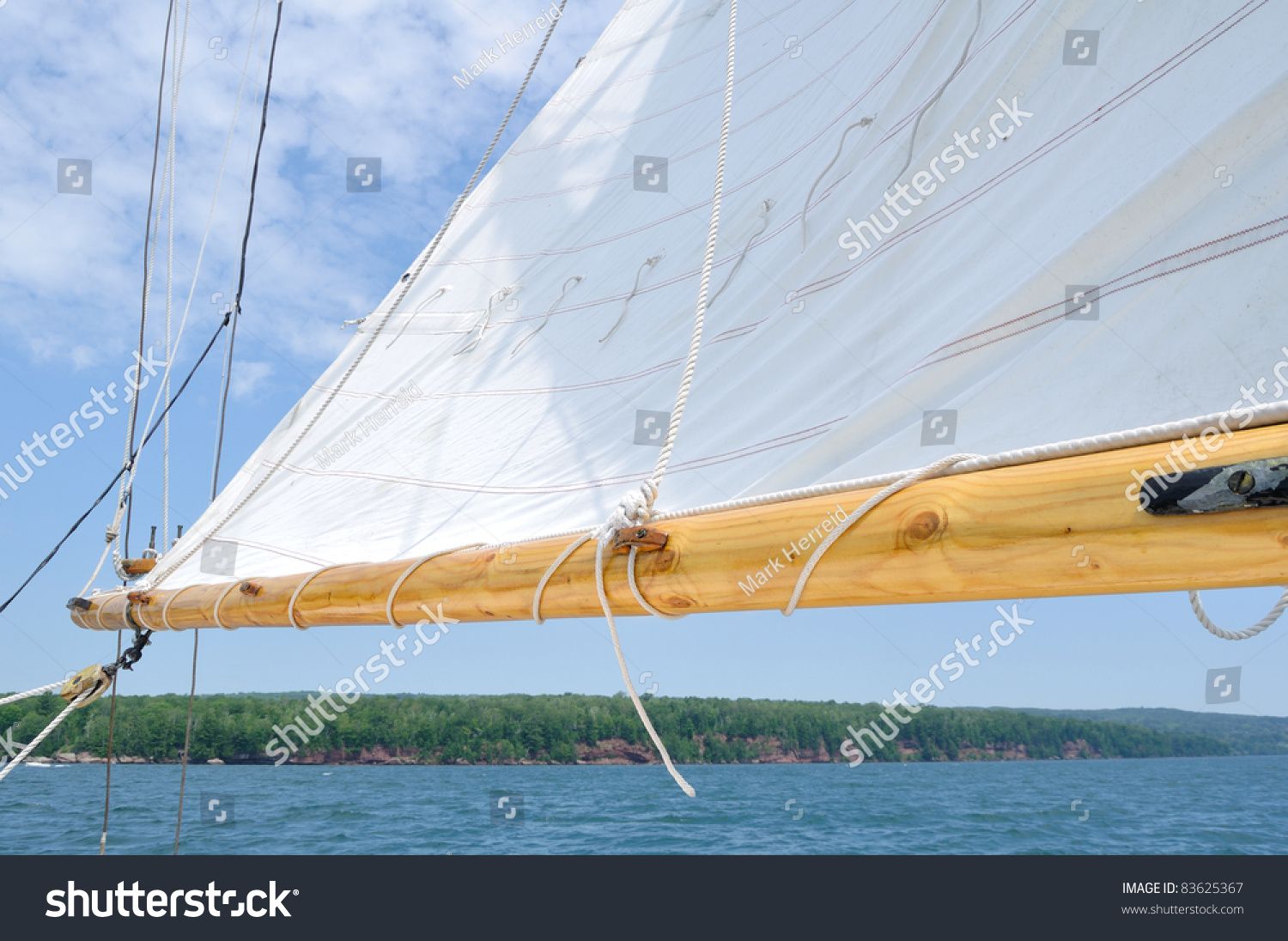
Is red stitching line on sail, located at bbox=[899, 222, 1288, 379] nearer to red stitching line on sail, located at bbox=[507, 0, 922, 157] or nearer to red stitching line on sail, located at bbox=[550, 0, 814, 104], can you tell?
red stitching line on sail, located at bbox=[507, 0, 922, 157]

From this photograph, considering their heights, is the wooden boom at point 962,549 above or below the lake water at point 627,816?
above

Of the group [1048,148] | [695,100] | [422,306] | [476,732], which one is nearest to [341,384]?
[422,306]

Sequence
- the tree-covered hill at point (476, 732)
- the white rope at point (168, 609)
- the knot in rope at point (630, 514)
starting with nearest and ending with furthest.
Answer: the knot in rope at point (630, 514) → the white rope at point (168, 609) → the tree-covered hill at point (476, 732)

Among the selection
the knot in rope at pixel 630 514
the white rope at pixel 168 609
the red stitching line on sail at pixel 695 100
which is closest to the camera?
the knot in rope at pixel 630 514

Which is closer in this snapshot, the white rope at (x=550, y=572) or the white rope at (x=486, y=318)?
the white rope at (x=550, y=572)

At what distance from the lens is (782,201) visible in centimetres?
198

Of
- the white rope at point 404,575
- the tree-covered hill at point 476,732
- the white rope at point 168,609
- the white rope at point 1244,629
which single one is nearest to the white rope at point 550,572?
the white rope at point 404,575

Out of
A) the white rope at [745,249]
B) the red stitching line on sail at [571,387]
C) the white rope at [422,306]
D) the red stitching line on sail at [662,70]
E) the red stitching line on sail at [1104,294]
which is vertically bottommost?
the red stitching line on sail at [1104,294]

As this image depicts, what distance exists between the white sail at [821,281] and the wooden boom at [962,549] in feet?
1.01

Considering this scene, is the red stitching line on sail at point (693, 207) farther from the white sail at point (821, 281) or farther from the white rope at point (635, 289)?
the white rope at point (635, 289)

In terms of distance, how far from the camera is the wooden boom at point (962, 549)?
2.15 ft

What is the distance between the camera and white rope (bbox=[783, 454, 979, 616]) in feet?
2.76
